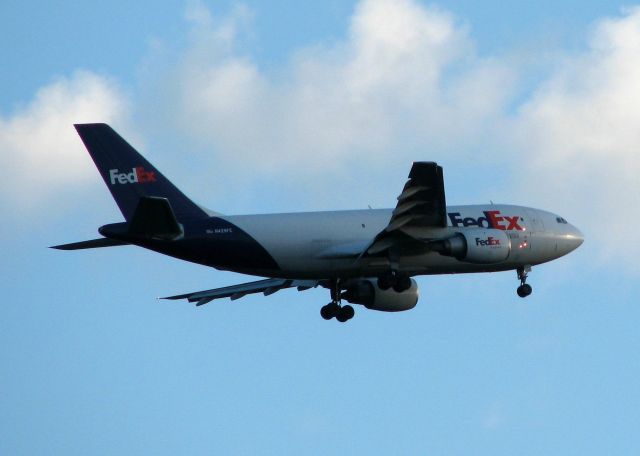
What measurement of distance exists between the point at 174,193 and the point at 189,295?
821cm

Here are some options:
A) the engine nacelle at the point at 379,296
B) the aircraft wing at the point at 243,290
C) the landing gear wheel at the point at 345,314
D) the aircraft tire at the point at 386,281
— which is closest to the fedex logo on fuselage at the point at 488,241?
the aircraft tire at the point at 386,281

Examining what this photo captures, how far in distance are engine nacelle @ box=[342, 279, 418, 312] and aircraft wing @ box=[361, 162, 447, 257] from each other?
5.64 meters

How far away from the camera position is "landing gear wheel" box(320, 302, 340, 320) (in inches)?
2594

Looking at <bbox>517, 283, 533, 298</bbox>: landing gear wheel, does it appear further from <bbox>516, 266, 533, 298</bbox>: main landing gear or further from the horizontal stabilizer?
the horizontal stabilizer

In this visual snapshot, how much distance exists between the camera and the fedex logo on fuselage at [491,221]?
63.7m

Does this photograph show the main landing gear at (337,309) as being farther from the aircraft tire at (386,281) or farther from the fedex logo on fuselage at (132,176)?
the fedex logo on fuselage at (132,176)

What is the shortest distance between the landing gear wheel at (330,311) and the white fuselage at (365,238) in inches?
127

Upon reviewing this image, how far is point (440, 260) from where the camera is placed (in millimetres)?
63188

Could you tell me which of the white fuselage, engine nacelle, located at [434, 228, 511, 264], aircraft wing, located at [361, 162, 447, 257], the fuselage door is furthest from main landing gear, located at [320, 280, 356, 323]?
the fuselage door

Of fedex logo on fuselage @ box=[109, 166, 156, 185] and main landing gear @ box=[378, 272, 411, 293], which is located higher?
fedex logo on fuselage @ box=[109, 166, 156, 185]

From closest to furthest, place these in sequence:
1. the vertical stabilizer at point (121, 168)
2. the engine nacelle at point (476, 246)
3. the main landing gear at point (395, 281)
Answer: the vertical stabilizer at point (121, 168) → the engine nacelle at point (476, 246) → the main landing gear at point (395, 281)

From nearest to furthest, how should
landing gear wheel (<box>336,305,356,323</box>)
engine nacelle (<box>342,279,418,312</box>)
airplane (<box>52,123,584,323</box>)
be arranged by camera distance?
airplane (<box>52,123,584,323</box>) < landing gear wheel (<box>336,305,356,323</box>) < engine nacelle (<box>342,279,418,312</box>)

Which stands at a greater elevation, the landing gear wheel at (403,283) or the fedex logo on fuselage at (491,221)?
the fedex logo on fuselage at (491,221)

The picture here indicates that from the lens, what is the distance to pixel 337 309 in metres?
65.8
